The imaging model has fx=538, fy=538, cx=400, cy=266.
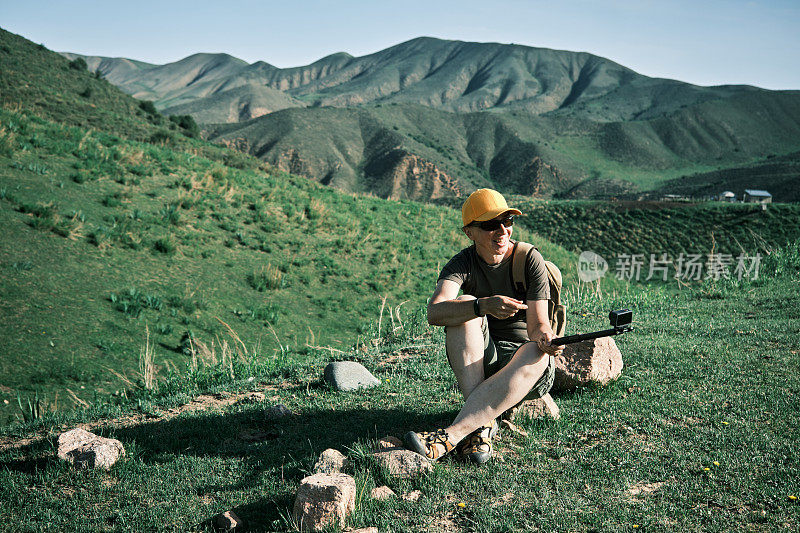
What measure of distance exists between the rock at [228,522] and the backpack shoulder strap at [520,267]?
2.28m

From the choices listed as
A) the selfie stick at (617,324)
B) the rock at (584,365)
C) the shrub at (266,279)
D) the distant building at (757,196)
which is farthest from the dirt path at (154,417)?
the distant building at (757,196)

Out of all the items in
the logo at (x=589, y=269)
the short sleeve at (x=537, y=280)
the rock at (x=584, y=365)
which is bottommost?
the logo at (x=589, y=269)

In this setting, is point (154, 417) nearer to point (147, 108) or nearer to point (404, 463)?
point (404, 463)

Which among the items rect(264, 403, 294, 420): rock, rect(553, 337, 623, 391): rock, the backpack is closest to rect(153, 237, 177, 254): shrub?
rect(264, 403, 294, 420): rock

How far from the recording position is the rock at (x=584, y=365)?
4922 mm

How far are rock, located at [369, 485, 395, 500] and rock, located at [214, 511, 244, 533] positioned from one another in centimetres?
75

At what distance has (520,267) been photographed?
368cm

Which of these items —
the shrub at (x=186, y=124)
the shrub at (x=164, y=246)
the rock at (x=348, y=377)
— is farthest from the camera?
the shrub at (x=186, y=124)

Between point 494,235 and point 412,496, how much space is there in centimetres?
175

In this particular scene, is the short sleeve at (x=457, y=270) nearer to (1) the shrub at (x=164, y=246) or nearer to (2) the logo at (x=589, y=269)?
(1) the shrub at (x=164, y=246)

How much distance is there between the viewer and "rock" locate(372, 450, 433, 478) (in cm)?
338

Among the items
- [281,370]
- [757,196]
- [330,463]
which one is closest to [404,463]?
[330,463]

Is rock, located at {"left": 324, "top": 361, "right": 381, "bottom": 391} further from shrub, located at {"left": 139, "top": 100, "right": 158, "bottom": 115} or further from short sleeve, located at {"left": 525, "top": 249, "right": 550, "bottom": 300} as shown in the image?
shrub, located at {"left": 139, "top": 100, "right": 158, "bottom": 115}

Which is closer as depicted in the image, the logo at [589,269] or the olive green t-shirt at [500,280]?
the olive green t-shirt at [500,280]
